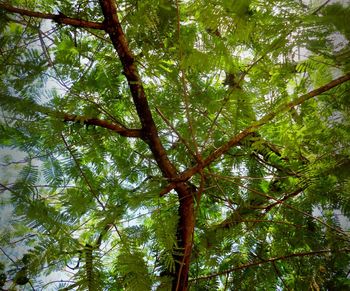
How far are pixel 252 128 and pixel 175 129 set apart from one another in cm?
26

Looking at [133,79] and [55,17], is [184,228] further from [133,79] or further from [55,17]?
[55,17]

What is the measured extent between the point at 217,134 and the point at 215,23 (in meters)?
0.48

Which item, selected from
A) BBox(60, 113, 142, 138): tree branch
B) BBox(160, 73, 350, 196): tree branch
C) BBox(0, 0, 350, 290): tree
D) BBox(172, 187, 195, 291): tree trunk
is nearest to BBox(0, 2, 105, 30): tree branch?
BBox(0, 0, 350, 290): tree

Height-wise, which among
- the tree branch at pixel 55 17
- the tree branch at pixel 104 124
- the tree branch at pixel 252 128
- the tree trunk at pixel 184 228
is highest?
the tree branch at pixel 55 17

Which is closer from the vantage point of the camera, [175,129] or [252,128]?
[252,128]

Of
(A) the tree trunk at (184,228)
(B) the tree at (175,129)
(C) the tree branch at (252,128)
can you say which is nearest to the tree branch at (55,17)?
(B) the tree at (175,129)

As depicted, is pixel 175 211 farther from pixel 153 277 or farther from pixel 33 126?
pixel 33 126

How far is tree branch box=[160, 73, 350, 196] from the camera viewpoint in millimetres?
547

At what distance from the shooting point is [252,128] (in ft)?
1.99

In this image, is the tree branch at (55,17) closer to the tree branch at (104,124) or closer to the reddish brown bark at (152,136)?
the reddish brown bark at (152,136)

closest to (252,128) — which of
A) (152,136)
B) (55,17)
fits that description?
(152,136)

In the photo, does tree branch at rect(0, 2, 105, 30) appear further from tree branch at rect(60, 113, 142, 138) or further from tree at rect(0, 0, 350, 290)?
tree branch at rect(60, 113, 142, 138)

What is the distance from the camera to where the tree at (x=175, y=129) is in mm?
562

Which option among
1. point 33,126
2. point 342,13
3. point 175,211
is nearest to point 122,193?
point 175,211
